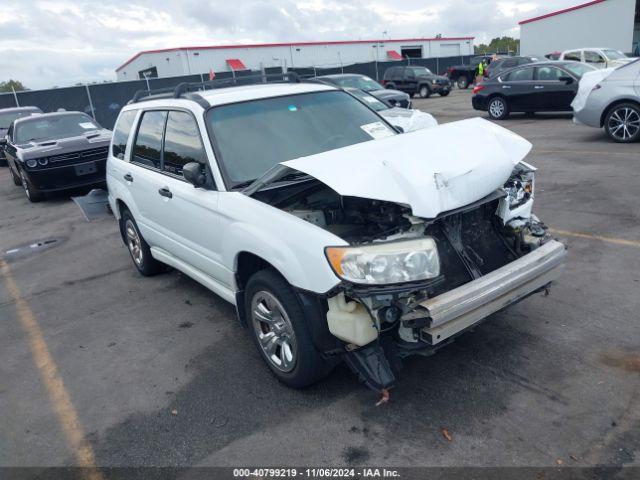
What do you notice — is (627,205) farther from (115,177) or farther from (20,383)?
(20,383)

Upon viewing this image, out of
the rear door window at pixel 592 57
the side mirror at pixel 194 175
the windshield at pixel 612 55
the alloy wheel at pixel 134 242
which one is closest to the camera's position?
the side mirror at pixel 194 175

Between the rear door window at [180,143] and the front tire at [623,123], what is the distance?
28.7 ft

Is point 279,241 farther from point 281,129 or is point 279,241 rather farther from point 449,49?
point 449,49

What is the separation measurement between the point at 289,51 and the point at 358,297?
46.9 metres

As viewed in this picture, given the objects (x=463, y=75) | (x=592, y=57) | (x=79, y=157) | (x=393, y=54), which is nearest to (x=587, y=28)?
(x=463, y=75)

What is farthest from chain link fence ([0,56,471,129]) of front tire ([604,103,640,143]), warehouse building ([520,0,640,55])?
warehouse building ([520,0,640,55])

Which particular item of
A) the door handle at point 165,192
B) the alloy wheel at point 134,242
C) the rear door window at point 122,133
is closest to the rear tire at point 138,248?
the alloy wheel at point 134,242

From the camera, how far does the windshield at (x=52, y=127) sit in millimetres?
11445

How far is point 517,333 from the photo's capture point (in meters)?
3.97

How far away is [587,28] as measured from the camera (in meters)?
38.8

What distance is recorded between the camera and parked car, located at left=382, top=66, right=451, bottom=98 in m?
27.6

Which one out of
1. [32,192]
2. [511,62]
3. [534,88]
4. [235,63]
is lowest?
[32,192]

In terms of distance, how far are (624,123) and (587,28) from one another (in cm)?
3431

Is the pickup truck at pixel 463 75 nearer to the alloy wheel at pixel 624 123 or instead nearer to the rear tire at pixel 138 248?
the alloy wheel at pixel 624 123
